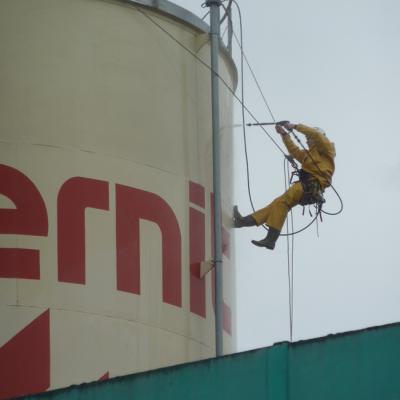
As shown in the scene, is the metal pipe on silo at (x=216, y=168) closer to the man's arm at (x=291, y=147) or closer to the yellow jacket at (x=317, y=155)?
the man's arm at (x=291, y=147)

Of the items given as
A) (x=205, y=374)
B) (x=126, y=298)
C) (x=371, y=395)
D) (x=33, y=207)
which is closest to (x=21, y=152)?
(x=33, y=207)

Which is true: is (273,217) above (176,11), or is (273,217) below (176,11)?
below

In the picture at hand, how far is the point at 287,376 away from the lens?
46.2ft

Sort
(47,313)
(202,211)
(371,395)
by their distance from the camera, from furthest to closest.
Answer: (202,211) < (47,313) < (371,395)

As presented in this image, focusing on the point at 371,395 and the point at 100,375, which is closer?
the point at 371,395

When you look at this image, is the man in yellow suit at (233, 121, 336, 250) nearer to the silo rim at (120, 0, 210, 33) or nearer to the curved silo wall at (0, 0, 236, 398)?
the curved silo wall at (0, 0, 236, 398)

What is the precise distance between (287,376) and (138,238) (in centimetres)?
334

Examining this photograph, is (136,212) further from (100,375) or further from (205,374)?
(205,374)

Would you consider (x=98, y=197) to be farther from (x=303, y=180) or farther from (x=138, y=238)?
(x=303, y=180)

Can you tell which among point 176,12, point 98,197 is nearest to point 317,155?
point 176,12

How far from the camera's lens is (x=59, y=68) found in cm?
1712

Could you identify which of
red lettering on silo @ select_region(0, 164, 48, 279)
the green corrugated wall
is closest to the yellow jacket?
red lettering on silo @ select_region(0, 164, 48, 279)

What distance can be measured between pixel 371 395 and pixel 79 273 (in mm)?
3793

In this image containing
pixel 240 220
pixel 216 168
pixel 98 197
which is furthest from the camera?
pixel 240 220
